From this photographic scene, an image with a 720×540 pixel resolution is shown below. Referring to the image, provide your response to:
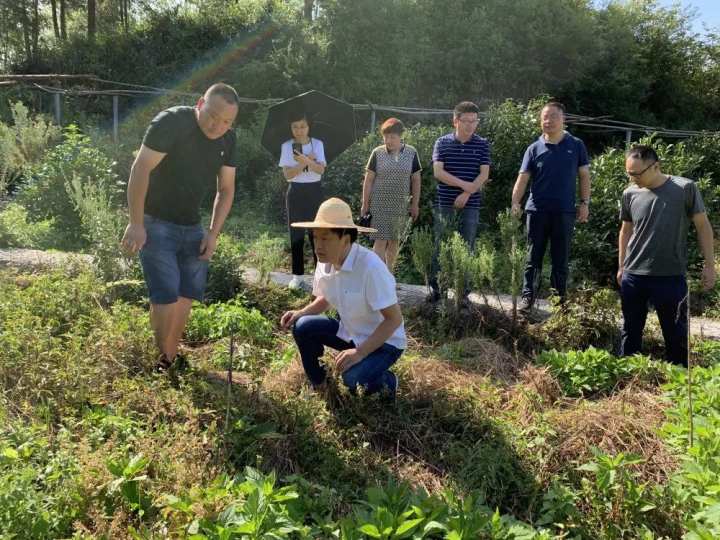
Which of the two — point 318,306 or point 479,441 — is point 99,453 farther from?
point 479,441

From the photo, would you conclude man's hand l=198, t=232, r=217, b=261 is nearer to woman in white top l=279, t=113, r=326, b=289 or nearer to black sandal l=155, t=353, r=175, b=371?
black sandal l=155, t=353, r=175, b=371

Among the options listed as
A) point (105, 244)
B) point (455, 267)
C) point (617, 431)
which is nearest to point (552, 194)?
point (455, 267)

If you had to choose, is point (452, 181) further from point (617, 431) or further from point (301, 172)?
point (617, 431)

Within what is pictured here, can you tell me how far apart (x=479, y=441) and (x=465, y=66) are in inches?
573

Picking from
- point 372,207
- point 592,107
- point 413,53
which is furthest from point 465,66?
point 372,207

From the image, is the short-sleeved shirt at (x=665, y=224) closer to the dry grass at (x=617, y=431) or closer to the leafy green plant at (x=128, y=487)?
the dry grass at (x=617, y=431)

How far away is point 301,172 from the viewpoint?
5.06 m

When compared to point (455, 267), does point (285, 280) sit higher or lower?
lower

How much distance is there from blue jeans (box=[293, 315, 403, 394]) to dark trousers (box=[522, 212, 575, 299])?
2043 mm

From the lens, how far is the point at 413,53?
15.6 meters

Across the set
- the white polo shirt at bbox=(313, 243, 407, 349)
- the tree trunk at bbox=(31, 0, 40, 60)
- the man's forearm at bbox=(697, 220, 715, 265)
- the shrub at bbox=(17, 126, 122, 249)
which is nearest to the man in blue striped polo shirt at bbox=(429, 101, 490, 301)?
the man's forearm at bbox=(697, 220, 715, 265)

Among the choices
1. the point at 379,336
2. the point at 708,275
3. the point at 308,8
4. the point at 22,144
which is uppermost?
the point at 308,8

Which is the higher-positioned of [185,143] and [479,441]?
[185,143]

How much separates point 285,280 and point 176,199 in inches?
94.1
